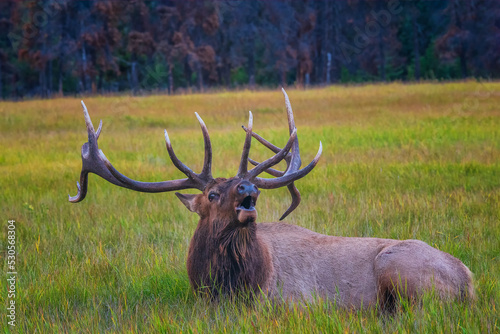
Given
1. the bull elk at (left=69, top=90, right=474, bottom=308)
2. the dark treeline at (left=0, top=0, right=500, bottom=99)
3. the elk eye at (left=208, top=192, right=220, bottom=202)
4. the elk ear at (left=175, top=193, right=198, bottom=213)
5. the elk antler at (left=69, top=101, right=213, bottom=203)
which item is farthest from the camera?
the dark treeline at (left=0, top=0, right=500, bottom=99)

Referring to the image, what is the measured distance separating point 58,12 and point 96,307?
120 ft

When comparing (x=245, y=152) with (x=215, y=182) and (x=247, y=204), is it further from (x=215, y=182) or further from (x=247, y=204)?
(x=247, y=204)

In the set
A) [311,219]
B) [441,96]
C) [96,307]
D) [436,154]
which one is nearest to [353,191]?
[311,219]

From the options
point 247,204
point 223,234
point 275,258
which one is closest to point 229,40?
point 275,258

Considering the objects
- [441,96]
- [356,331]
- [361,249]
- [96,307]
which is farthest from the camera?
[441,96]

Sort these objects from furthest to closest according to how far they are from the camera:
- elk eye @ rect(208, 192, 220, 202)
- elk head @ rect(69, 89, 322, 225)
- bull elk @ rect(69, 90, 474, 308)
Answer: elk eye @ rect(208, 192, 220, 202) < bull elk @ rect(69, 90, 474, 308) < elk head @ rect(69, 89, 322, 225)

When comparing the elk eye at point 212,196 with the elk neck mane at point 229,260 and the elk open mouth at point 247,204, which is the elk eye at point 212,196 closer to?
the elk neck mane at point 229,260

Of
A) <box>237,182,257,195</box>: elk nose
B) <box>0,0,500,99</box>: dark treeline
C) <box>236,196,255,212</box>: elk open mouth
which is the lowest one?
<box>236,196,255,212</box>: elk open mouth

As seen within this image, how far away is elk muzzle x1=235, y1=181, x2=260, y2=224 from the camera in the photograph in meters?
3.89

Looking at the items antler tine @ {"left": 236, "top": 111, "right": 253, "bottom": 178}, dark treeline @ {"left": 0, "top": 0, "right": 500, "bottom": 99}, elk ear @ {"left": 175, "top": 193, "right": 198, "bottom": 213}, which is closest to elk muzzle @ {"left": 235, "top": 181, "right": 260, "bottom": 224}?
antler tine @ {"left": 236, "top": 111, "right": 253, "bottom": 178}

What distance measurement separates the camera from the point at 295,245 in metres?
4.86

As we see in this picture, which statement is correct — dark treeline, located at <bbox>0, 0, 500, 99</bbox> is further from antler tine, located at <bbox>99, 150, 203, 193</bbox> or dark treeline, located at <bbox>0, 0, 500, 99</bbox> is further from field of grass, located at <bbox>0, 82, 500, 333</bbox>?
antler tine, located at <bbox>99, 150, 203, 193</bbox>

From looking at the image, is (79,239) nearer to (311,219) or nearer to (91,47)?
(311,219)

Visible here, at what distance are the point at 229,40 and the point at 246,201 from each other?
44408 millimetres
